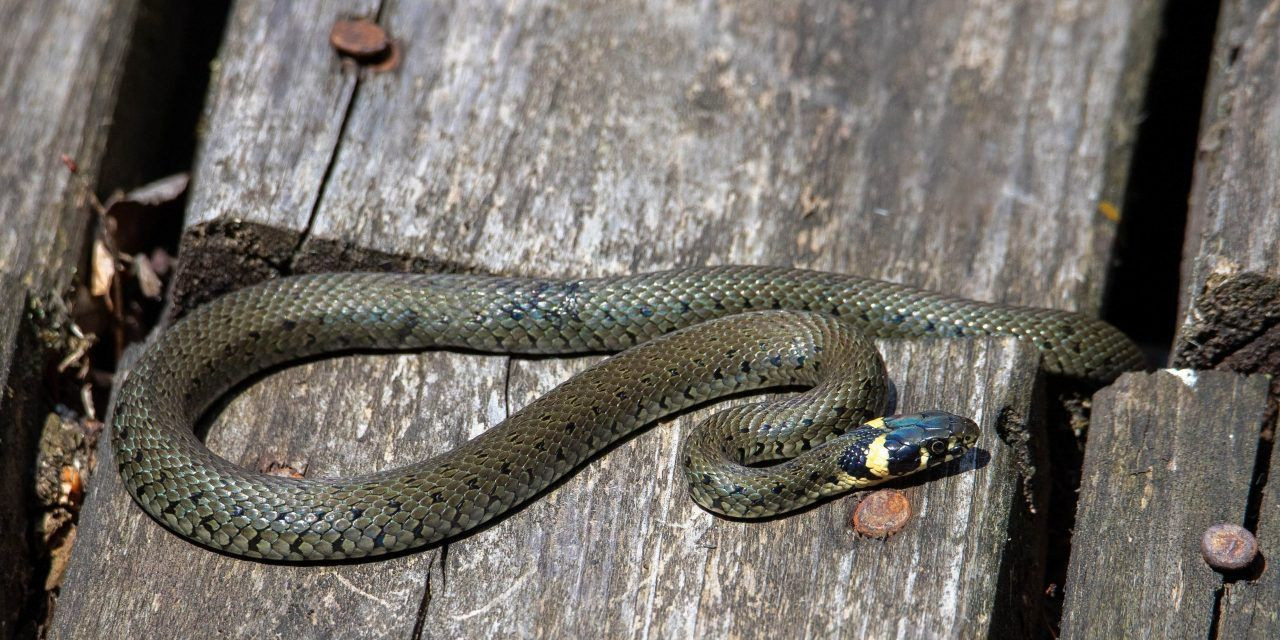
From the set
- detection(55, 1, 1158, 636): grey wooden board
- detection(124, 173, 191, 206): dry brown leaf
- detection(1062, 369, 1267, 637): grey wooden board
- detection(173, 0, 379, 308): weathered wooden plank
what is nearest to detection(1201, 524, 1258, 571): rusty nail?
detection(1062, 369, 1267, 637): grey wooden board

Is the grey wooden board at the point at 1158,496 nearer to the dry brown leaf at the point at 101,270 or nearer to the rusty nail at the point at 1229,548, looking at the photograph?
the rusty nail at the point at 1229,548

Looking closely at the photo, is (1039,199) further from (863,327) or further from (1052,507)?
(1052,507)

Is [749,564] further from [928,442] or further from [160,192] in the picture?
[160,192]

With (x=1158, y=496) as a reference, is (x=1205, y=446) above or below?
above

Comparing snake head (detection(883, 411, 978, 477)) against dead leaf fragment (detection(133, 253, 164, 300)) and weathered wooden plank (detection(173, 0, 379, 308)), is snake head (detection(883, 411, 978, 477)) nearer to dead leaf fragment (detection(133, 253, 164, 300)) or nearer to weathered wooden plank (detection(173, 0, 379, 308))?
weathered wooden plank (detection(173, 0, 379, 308))

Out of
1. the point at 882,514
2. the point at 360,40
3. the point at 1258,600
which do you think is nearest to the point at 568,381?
the point at 882,514

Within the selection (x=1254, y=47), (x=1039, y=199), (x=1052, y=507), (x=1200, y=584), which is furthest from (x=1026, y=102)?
(x=1200, y=584)
